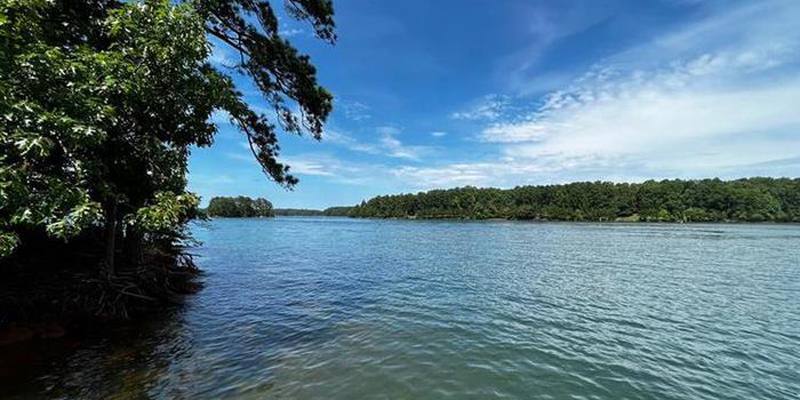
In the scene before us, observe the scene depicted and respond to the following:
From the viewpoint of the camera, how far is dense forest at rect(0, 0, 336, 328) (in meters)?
5.52

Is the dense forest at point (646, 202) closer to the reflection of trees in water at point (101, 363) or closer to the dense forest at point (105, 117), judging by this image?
the dense forest at point (105, 117)

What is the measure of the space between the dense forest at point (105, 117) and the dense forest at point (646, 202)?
492ft

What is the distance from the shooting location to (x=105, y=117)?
6316 mm

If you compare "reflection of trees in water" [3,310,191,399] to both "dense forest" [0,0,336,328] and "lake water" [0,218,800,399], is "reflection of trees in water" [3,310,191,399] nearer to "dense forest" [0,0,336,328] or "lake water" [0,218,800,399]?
"lake water" [0,218,800,399]

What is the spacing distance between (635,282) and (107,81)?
2308cm

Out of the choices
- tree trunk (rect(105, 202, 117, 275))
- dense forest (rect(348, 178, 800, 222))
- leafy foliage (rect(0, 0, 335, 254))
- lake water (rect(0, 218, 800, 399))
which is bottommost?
lake water (rect(0, 218, 800, 399))

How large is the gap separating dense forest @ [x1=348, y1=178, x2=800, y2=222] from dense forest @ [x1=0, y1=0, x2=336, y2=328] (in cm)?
14998

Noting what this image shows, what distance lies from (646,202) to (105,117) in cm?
16654

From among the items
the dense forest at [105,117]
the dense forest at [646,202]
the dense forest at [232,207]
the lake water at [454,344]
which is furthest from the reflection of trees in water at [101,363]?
the dense forest at [232,207]

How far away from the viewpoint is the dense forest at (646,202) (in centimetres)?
12700

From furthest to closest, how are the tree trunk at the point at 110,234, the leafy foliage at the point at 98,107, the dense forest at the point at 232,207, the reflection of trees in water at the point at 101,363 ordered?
the dense forest at the point at 232,207 < the tree trunk at the point at 110,234 < the reflection of trees in water at the point at 101,363 < the leafy foliage at the point at 98,107

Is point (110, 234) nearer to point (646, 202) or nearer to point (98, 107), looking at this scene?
point (98, 107)

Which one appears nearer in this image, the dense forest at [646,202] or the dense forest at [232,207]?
the dense forest at [646,202]

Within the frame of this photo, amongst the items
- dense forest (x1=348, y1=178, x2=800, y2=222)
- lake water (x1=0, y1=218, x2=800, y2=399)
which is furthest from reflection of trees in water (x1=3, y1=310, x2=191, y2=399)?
dense forest (x1=348, y1=178, x2=800, y2=222)
